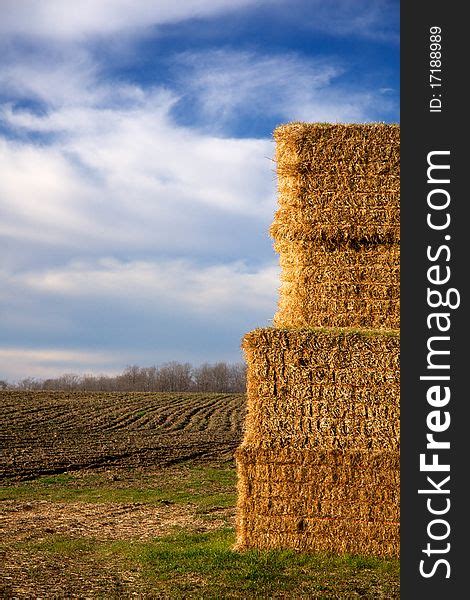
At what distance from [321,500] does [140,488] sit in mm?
7714

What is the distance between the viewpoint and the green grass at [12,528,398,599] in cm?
766

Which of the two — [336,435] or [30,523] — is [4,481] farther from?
[336,435]

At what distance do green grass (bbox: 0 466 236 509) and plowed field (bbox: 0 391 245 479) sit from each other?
5.37 feet

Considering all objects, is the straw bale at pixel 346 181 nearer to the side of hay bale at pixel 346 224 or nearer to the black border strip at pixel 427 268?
the side of hay bale at pixel 346 224

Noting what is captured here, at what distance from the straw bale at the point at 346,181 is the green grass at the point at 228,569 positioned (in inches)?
170

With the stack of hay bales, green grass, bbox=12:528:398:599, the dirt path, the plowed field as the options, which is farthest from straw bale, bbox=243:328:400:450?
the plowed field

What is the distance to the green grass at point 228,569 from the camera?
7657mm

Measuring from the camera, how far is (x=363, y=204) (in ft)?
33.2

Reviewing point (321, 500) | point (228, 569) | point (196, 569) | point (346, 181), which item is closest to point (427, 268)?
point (346, 181)

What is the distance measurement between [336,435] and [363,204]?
3276mm

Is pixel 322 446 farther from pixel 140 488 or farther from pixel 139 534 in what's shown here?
pixel 140 488

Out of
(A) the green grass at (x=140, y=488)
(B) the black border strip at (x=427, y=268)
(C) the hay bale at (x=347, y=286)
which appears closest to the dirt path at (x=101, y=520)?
(A) the green grass at (x=140, y=488)

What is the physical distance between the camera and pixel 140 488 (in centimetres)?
1580

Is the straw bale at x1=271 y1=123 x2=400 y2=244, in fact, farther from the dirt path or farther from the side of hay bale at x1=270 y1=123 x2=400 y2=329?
the dirt path
